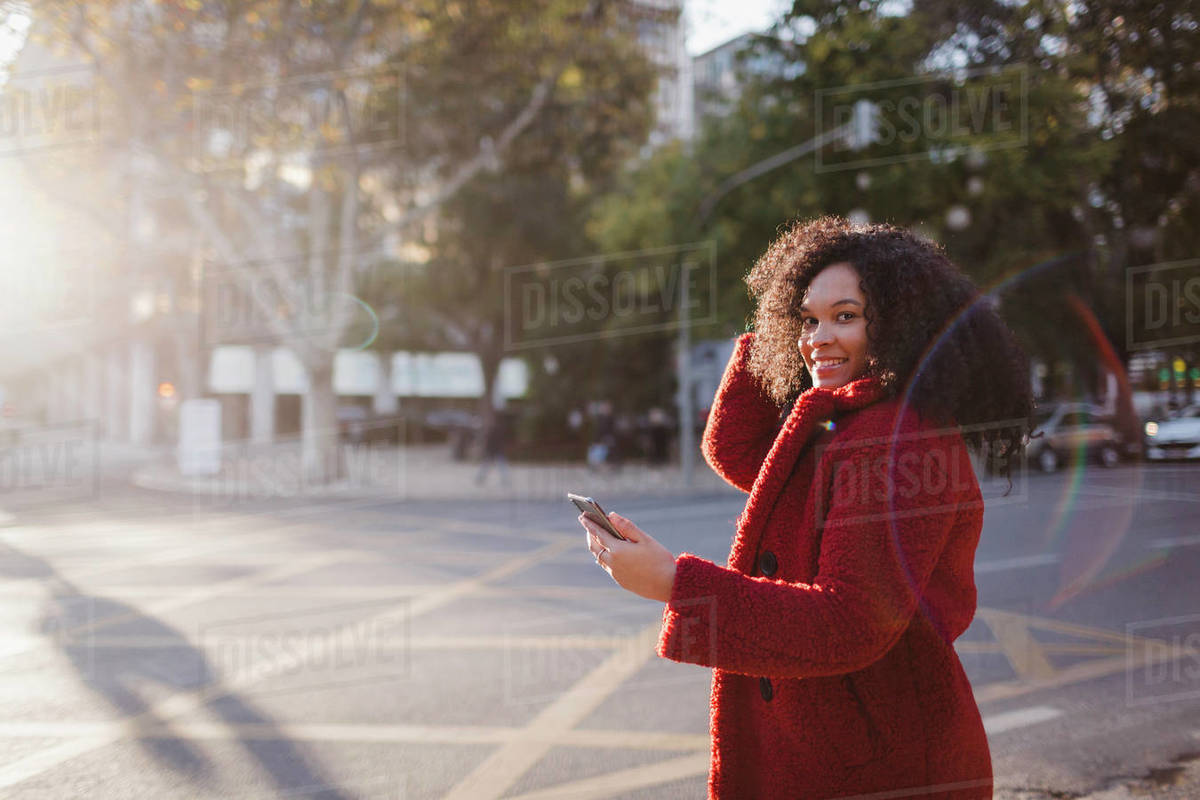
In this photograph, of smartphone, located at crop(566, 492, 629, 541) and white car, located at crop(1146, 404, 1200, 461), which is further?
white car, located at crop(1146, 404, 1200, 461)

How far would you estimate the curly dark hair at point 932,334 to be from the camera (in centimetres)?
144

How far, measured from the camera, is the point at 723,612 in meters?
1.30

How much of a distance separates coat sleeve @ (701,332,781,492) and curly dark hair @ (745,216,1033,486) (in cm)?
26

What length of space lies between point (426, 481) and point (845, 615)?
1828 centimetres

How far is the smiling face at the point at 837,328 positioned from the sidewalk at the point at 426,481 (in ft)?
45.5

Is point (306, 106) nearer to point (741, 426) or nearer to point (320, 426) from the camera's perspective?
point (320, 426)

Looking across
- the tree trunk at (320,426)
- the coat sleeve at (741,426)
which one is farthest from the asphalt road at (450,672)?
the tree trunk at (320,426)

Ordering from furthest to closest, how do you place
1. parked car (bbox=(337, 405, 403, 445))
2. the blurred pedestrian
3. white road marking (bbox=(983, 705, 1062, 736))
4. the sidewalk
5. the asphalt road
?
parked car (bbox=(337, 405, 403, 445)), the blurred pedestrian, the sidewalk, white road marking (bbox=(983, 705, 1062, 736)), the asphalt road

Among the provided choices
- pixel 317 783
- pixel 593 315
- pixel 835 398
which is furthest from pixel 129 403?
pixel 835 398

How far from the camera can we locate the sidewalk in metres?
16.2

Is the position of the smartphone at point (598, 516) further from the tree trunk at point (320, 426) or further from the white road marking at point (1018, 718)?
the tree trunk at point (320, 426)

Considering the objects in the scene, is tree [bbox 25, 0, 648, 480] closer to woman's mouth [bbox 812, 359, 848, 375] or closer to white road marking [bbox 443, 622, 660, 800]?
white road marking [bbox 443, 622, 660, 800]

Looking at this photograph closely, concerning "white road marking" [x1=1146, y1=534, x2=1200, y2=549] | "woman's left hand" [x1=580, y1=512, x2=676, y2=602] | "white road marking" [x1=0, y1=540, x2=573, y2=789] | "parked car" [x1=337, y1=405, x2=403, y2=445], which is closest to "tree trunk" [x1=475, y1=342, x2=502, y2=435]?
"parked car" [x1=337, y1=405, x2=403, y2=445]

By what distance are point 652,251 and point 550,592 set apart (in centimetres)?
1269
